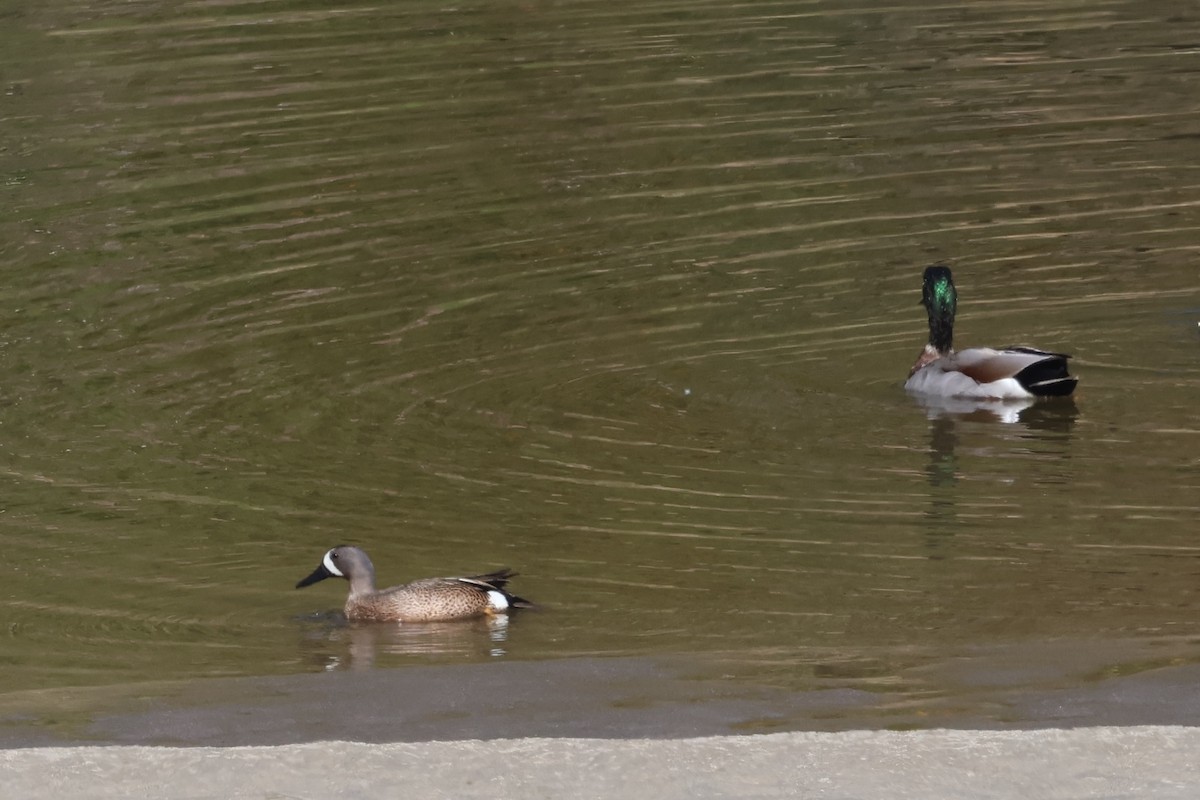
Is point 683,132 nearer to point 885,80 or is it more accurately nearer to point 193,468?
point 885,80

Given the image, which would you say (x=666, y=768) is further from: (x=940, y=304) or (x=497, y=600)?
(x=940, y=304)

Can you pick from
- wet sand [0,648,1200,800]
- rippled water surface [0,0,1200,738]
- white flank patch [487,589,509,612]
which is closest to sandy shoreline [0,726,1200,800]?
wet sand [0,648,1200,800]

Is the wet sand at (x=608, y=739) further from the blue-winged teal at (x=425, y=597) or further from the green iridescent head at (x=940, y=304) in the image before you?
the green iridescent head at (x=940, y=304)

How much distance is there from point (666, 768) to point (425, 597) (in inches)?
165

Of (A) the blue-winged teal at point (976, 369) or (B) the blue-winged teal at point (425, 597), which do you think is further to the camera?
(A) the blue-winged teal at point (976, 369)

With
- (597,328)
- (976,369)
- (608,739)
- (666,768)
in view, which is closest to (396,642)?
(608,739)

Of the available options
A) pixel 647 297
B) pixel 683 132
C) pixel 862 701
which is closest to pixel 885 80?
pixel 683 132

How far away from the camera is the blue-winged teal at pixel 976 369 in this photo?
13742 millimetres

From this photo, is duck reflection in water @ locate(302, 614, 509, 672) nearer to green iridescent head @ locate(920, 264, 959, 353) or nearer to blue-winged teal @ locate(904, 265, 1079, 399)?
blue-winged teal @ locate(904, 265, 1079, 399)

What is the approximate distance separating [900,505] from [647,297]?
5329mm

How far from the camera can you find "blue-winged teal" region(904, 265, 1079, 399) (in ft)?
45.1

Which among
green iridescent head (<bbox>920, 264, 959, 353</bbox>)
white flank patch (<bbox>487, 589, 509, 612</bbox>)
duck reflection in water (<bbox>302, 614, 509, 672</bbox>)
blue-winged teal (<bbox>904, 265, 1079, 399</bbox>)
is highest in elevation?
green iridescent head (<bbox>920, 264, 959, 353</bbox>)

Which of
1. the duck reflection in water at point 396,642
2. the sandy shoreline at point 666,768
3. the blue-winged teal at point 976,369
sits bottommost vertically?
the duck reflection in water at point 396,642

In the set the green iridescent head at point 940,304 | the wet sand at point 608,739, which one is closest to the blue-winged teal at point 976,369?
the green iridescent head at point 940,304
